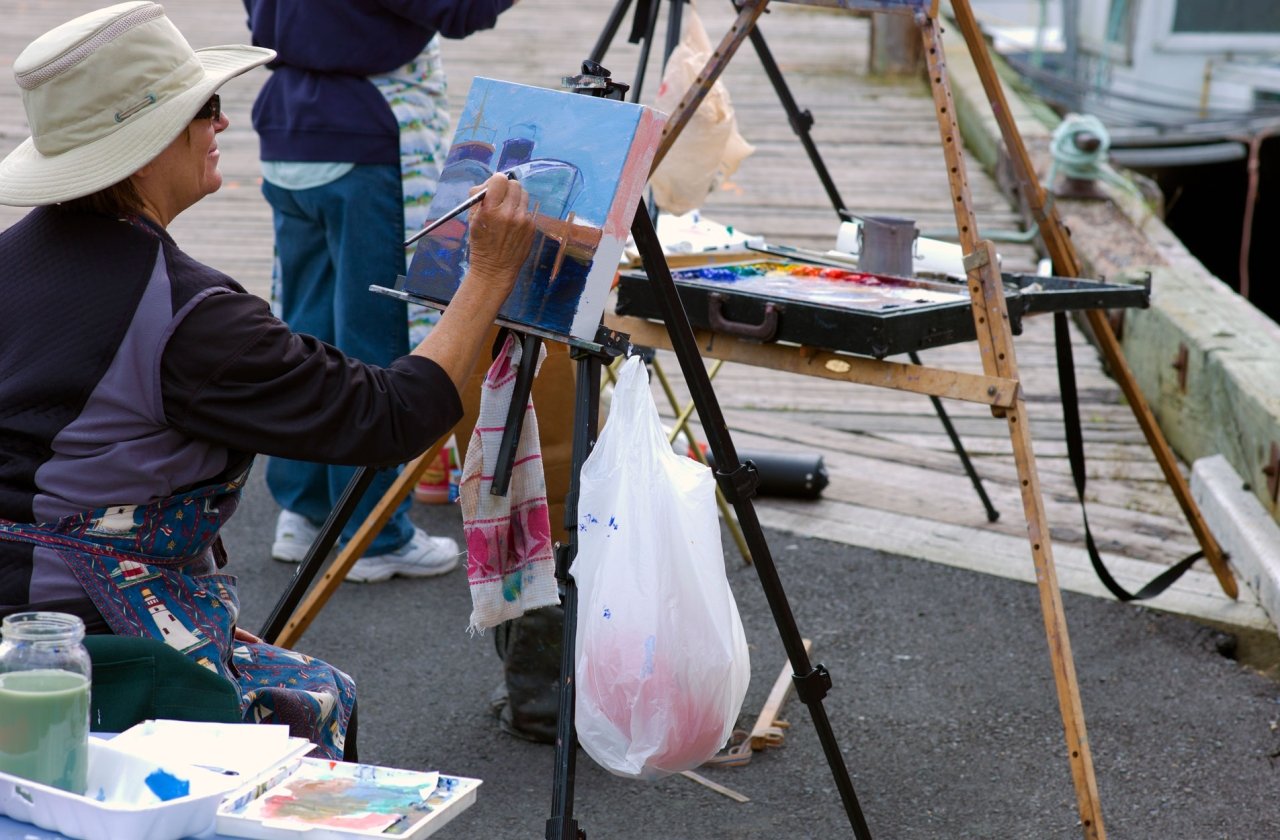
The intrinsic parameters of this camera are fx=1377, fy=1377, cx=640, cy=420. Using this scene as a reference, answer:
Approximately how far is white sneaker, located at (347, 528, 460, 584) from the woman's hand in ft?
6.35

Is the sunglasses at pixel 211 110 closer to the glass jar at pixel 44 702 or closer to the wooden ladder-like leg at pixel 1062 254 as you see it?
the glass jar at pixel 44 702

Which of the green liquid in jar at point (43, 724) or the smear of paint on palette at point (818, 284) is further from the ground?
the green liquid in jar at point (43, 724)

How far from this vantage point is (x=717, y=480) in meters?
2.41

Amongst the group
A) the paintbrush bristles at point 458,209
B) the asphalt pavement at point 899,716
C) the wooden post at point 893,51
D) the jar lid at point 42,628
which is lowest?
the asphalt pavement at point 899,716

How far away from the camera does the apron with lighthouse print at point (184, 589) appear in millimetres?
1858

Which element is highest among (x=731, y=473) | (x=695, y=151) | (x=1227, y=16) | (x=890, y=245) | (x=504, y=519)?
(x=695, y=151)

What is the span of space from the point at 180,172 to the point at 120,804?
0.92 meters

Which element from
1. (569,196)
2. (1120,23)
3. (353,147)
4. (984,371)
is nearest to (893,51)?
(1120,23)

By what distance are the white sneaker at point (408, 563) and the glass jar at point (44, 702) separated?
7.89 ft

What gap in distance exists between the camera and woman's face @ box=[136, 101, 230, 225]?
1939 millimetres

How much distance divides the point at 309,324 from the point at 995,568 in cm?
Answer: 208

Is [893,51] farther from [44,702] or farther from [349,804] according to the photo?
[44,702]

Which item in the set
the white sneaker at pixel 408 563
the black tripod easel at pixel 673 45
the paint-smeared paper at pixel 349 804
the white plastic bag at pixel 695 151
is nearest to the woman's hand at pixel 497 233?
the paint-smeared paper at pixel 349 804

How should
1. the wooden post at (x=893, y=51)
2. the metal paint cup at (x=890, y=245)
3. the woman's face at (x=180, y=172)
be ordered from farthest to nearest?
1. the wooden post at (x=893, y=51)
2. the metal paint cup at (x=890, y=245)
3. the woman's face at (x=180, y=172)
